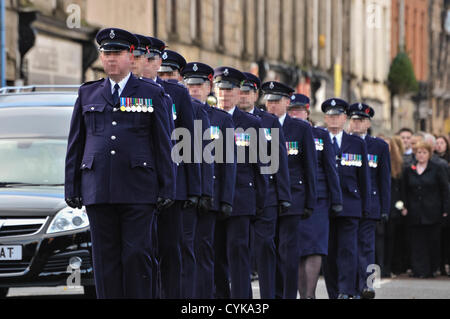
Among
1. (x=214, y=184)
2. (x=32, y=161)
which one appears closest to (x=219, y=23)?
(x=32, y=161)

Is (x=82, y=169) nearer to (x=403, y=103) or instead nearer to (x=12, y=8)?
(x=12, y=8)

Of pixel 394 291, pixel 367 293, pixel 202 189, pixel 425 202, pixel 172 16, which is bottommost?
pixel 394 291

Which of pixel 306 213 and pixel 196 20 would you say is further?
pixel 196 20

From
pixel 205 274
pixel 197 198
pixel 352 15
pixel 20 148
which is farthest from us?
pixel 352 15

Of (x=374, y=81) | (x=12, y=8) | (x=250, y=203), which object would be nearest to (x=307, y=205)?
(x=250, y=203)

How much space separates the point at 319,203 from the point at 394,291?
125 inches

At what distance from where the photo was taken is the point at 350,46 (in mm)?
56688

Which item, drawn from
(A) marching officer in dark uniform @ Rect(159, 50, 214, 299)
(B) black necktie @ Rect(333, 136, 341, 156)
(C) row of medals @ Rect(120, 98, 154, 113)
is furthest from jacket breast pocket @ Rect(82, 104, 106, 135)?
(B) black necktie @ Rect(333, 136, 341, 156)

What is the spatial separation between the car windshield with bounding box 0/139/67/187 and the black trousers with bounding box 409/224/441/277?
8662 millimetres

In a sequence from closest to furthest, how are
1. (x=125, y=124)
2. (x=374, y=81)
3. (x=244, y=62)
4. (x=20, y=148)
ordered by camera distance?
(x=125, y=124) < (x=20, y=148) < (x=244, y=62) < (x=374, y=81)

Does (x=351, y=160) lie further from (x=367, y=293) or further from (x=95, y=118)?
(x=95, y=118)

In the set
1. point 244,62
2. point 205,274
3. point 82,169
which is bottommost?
point 205,274

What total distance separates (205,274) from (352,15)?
148 ft

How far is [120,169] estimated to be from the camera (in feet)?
32.1
